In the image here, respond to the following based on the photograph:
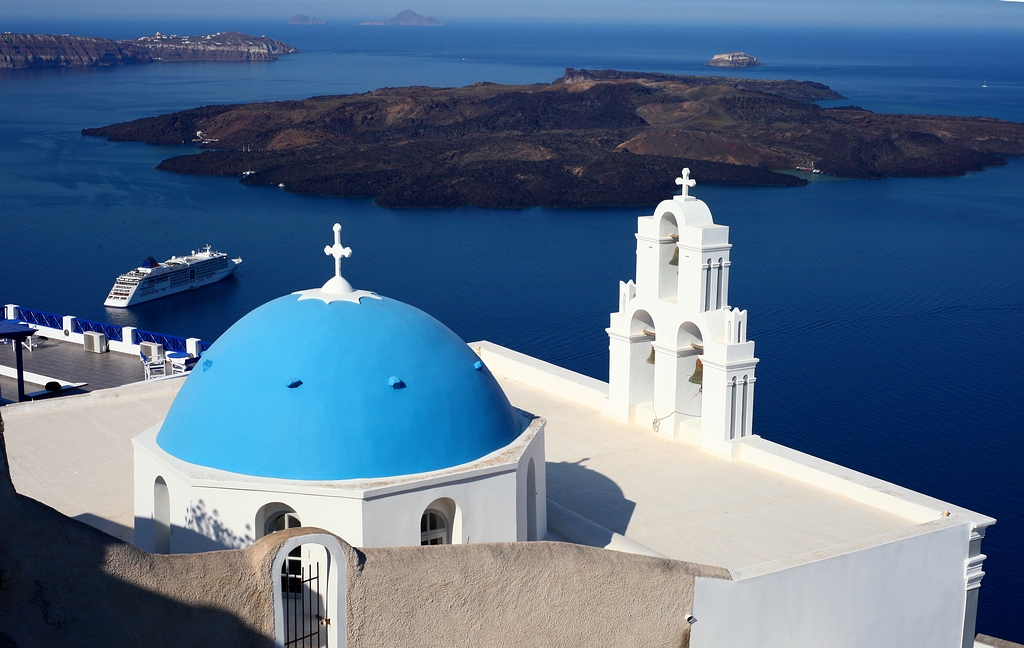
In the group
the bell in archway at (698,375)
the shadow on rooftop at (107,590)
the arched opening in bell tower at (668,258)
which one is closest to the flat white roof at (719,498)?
the bell in archway at (698,375)

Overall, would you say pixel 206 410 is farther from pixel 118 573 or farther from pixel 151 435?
pixel 118 573

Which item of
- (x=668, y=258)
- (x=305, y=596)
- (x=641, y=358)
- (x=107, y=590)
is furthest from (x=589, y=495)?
(x=107, y=590)

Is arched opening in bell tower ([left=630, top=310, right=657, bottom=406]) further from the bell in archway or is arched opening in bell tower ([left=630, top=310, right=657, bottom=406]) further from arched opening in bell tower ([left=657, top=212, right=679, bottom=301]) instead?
the bell in archway

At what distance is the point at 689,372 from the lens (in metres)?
17.3

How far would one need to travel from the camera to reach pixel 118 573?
8.91 metres

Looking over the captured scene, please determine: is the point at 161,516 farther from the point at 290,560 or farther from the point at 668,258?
the point at 668,258

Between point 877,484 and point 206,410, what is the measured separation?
830cm

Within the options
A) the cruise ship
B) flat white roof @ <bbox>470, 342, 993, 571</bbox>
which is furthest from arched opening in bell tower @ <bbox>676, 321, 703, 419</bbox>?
the cruise ship

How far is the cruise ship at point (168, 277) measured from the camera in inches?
1984

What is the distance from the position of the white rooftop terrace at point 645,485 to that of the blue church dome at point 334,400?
2072 mm

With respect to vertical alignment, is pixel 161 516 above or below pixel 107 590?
below

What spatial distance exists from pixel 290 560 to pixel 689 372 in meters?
7.84

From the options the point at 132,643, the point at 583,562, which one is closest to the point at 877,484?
the point at 583,562

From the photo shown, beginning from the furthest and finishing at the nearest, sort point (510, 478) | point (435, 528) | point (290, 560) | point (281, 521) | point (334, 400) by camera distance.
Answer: point (510, 478)
point (435, 528)
point (334, 400)
point (281, 521)
point (290, 560)
